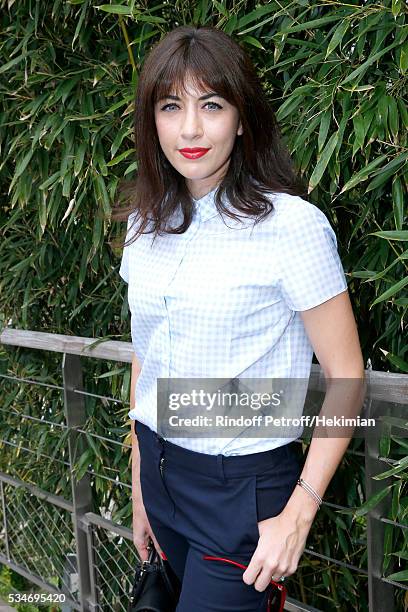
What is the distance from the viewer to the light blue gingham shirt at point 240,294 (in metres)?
1.39

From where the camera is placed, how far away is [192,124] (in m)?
1.49

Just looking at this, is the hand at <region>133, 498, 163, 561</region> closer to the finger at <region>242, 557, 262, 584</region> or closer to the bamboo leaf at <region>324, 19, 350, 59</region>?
the finger at <region>242, 557, 262, 584</region>

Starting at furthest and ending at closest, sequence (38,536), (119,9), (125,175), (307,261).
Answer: (38,536)
(125,175)
(119,9)
(307,261)

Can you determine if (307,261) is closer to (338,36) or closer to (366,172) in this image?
(366,172)

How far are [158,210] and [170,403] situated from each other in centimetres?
38

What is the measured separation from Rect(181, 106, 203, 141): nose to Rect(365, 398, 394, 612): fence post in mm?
766

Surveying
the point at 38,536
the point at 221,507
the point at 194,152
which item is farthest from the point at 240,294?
the point at 38,536

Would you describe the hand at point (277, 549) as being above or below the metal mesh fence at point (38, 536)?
above

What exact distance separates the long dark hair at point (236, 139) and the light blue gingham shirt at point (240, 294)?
0.14ft

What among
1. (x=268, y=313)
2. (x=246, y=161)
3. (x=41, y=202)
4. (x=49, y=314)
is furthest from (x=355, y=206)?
(x=49, y=314)

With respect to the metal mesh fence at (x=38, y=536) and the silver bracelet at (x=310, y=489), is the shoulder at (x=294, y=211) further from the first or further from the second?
the metal mesh fence at (x=38, y=536)

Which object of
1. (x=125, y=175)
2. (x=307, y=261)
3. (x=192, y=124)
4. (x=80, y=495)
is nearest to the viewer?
(x=307, y=261)

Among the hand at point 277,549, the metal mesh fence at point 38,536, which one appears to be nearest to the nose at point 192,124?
the hand at point 277,549

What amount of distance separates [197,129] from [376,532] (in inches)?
39.0
